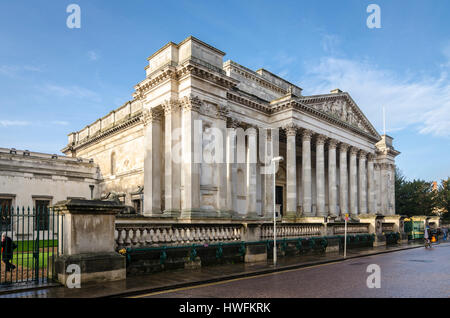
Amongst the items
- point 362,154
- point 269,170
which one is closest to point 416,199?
point 362,154

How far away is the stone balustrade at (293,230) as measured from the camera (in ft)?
57.2

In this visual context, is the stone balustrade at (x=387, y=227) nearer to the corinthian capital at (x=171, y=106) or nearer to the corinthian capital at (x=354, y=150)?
the corinthian capital at (x=354, y=150)

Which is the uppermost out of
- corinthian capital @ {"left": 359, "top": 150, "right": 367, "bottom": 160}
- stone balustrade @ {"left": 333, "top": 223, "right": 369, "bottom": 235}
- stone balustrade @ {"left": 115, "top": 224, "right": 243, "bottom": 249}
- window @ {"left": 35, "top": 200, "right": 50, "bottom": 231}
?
corinthian capital @ {"left": 359, "top": 150, "right": 367, "bottom": 160}

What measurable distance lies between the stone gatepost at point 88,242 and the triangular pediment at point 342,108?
25086 mm

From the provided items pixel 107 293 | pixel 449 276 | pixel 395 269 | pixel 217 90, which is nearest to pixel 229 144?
pixel 217 90

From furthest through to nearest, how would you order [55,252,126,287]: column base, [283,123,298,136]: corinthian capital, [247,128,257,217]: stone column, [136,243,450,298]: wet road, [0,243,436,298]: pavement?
[283,123,298,136]: corinthian capital → [247,128,257,217]: stone column → [55,252,126,287]: column base → [136,243,450,298]: wet road → [0,243,436,298]: pavement

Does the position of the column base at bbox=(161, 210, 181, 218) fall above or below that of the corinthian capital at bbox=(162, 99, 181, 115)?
below

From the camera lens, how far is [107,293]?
903cm

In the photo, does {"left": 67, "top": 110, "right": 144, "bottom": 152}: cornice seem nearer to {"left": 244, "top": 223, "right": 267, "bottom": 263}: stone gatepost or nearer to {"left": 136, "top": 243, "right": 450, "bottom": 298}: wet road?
{"left": 244, "top": 223, "right": 267, "bottom": 263}: stone gatepost

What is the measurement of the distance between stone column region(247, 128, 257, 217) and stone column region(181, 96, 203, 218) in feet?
26.5

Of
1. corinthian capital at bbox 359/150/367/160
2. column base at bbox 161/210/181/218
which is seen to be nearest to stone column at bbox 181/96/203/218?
column base at bbox 161/210/181/218

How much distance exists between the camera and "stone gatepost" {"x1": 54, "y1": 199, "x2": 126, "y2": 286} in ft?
→ 33.1
